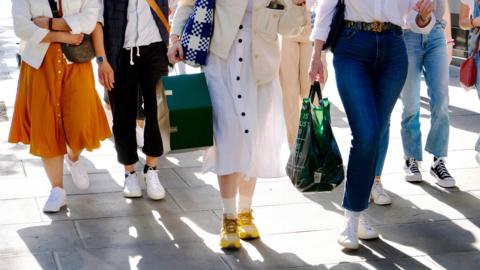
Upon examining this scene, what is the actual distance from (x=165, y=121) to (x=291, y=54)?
2188mm

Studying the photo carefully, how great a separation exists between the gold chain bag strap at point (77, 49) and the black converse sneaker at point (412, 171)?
2719mm

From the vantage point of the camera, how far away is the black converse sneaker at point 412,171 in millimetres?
7430

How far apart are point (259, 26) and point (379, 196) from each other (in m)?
1.88

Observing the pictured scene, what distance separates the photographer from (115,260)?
18.4 feet

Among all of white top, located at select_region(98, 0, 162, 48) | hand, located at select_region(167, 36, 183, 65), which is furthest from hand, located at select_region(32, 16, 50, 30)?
hand, located at select_region(167, 36, 183, 65)

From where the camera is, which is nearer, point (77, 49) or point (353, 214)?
point (353, 214)

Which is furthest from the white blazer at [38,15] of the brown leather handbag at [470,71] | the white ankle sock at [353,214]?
the brown leather handbag at [470,71]

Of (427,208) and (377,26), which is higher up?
(377,26)

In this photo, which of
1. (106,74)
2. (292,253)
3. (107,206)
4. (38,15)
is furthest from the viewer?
(107,206)

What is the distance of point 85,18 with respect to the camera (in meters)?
6.48

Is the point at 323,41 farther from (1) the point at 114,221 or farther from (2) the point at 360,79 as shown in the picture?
(1) the point at 114,221

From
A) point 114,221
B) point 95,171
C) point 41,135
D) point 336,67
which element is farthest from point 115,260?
point 95,171

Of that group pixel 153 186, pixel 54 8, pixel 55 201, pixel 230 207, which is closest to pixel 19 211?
pixel 55 201

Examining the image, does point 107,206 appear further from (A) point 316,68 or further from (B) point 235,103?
(A) point 316,68
